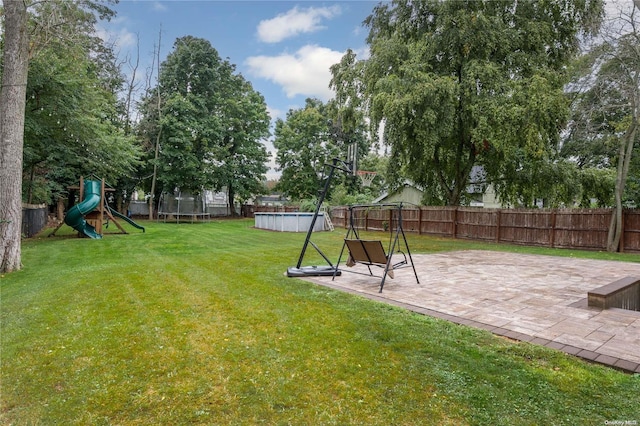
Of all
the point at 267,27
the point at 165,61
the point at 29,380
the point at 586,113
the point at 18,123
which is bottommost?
the point at 29,380

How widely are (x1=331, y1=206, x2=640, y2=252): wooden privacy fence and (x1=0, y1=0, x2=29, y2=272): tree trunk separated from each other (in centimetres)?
1439

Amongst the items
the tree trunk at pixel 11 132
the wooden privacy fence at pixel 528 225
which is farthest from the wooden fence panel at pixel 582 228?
the tree trunk at pixel 11 132

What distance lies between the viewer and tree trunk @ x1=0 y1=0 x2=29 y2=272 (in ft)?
21.3

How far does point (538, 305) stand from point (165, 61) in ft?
100

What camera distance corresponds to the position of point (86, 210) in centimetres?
1206

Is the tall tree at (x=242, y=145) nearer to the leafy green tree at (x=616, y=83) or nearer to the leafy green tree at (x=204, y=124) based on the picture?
the leafy green tree at (x=204, y=124)

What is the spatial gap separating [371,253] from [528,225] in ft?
33.7

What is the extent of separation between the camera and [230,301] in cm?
440

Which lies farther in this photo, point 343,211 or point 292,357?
point 343,211

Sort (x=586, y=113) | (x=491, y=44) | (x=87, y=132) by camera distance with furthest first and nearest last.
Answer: (x=491, y=44) < (x=87, y=132) < (x=586, y=113)

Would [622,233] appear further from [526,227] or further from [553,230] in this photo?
[526,227]

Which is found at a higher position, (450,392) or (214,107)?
(214,107)

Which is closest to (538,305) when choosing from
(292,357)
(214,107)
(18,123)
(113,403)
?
(292,357)

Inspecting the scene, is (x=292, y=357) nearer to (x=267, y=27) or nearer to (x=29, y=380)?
(x=29, y=380)
